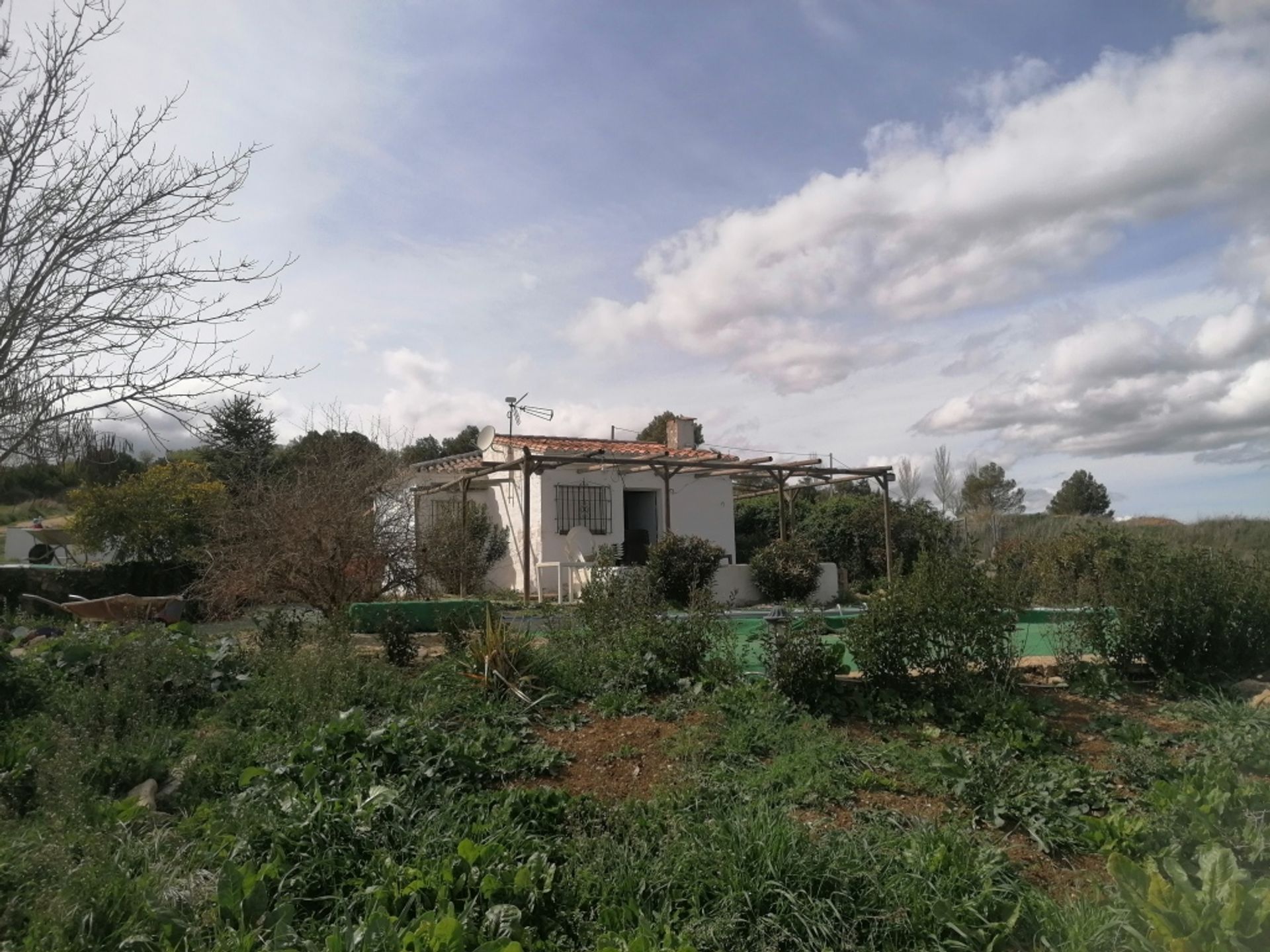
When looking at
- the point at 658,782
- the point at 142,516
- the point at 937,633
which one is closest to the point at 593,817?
the point at 658,782

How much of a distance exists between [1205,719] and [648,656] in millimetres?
3501

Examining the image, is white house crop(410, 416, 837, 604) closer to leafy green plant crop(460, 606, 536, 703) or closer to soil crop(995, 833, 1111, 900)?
leafy green plant crop(460, 606, 536, 703)

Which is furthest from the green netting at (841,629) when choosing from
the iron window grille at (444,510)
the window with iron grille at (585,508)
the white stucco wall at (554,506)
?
the window with iron grille at (585,508)

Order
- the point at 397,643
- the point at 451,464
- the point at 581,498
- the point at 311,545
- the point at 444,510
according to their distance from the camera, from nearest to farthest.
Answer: the point at 397,643 < the point at 311,545 < the point at 444,510 < the point at 581,498 < the point at 451,464

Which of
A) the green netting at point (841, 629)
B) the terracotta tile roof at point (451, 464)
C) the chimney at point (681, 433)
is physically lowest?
the green netting at point (841, 629)

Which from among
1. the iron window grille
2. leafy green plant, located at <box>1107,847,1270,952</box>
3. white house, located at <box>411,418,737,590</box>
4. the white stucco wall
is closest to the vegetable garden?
leafy green plant, located at <box>1107,847,1270,952</box>

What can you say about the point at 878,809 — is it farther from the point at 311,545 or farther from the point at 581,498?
the point at 581,498

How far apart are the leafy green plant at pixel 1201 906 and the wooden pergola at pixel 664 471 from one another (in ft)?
38.1

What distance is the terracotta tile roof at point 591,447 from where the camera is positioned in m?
19.8

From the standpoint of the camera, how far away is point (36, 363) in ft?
18.0

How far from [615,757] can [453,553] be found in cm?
863

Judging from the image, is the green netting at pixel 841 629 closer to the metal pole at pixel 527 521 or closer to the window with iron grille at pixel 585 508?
the metal pole at pixel 527 521

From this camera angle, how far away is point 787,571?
16906mm

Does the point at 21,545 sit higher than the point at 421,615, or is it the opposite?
the point at 21,545
